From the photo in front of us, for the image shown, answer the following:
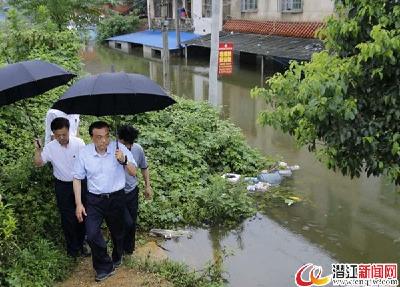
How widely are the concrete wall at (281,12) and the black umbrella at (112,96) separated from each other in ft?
54.2

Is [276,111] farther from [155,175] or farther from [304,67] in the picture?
[155,175]

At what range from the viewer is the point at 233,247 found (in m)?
6.53

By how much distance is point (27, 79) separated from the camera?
178 inches

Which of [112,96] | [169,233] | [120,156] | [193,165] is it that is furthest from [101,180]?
[193,165]

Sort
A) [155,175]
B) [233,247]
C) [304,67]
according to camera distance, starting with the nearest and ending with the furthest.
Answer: [304,67], [233,247], [155,175]

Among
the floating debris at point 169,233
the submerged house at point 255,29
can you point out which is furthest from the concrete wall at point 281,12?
the floating debris at point 169,233

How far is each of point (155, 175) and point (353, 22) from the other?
4804mm

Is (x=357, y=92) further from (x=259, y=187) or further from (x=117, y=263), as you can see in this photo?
(x=259, y=187)

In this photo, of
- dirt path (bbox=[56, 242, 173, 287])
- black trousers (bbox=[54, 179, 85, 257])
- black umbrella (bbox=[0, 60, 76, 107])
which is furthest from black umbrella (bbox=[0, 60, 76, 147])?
dirt path (bbox=[56, 242, 173, 287])

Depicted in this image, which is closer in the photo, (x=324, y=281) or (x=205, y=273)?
(x=205, y=273)

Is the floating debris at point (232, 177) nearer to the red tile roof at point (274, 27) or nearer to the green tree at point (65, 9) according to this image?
the green tree at point (65, 9)

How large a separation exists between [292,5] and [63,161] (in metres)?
20.4

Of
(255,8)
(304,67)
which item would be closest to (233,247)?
(304,67)

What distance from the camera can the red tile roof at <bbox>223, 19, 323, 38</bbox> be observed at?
828 inches
